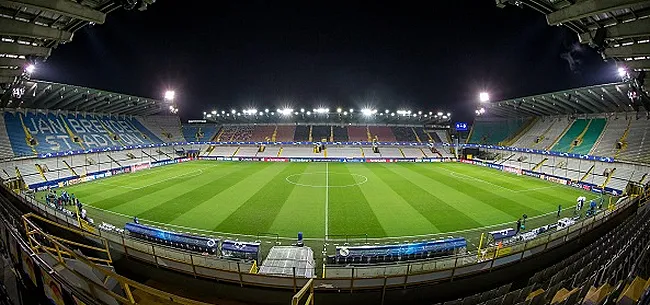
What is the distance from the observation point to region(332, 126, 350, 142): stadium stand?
58.7 metres

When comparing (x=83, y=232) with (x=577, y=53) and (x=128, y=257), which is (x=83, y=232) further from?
(x=577, y=53)

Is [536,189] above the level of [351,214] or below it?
above

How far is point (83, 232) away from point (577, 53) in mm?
46947

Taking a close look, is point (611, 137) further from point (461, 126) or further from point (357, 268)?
point (357, 268)

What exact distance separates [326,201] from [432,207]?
7.99 m

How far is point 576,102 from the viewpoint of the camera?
36812 millimetres

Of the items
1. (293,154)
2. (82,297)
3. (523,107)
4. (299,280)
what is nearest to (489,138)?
(523,107)

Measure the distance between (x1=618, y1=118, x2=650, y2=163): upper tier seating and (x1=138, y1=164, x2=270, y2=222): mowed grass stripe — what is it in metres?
41.7

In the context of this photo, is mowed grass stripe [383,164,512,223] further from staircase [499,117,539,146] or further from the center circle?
staircase [499,117,539,146]

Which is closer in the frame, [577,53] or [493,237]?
[493,237]

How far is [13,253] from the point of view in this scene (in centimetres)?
605

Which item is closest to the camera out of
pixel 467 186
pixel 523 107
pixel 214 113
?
pixel 467 186

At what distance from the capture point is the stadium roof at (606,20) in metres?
9.09

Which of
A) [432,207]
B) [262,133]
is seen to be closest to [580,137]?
[432,207]
